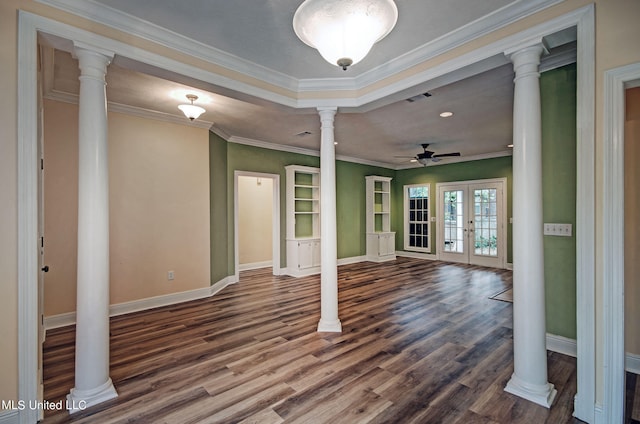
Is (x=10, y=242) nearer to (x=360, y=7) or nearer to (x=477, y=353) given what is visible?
(x=360, y=7)

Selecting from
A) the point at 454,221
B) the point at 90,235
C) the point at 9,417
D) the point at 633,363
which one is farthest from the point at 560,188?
the point at 454,221

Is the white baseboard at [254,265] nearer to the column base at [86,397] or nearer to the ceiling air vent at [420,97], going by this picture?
the column base at [86,397]

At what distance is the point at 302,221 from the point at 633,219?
17.7 feet

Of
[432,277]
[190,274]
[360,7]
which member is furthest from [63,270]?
[432,277]

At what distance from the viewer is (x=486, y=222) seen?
7.53m

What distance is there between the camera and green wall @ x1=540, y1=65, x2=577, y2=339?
2.82 meters

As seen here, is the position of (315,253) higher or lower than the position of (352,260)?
higher

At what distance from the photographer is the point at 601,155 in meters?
1.85

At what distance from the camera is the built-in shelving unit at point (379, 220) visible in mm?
8141

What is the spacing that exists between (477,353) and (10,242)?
12.5 ft

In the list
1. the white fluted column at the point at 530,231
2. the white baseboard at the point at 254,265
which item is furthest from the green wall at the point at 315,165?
the white fluted column at the point at 530,231

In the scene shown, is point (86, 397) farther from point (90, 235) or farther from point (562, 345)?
point (562, 345)

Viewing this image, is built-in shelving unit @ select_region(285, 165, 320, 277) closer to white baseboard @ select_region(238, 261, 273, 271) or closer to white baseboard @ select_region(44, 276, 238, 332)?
white baseboard @ select_region(238, 261, 273, 271)

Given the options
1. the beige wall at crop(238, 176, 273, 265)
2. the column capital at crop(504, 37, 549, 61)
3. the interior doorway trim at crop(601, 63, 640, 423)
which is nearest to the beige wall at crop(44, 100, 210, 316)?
the beige wall at crop(238, 176, 273, 265)
